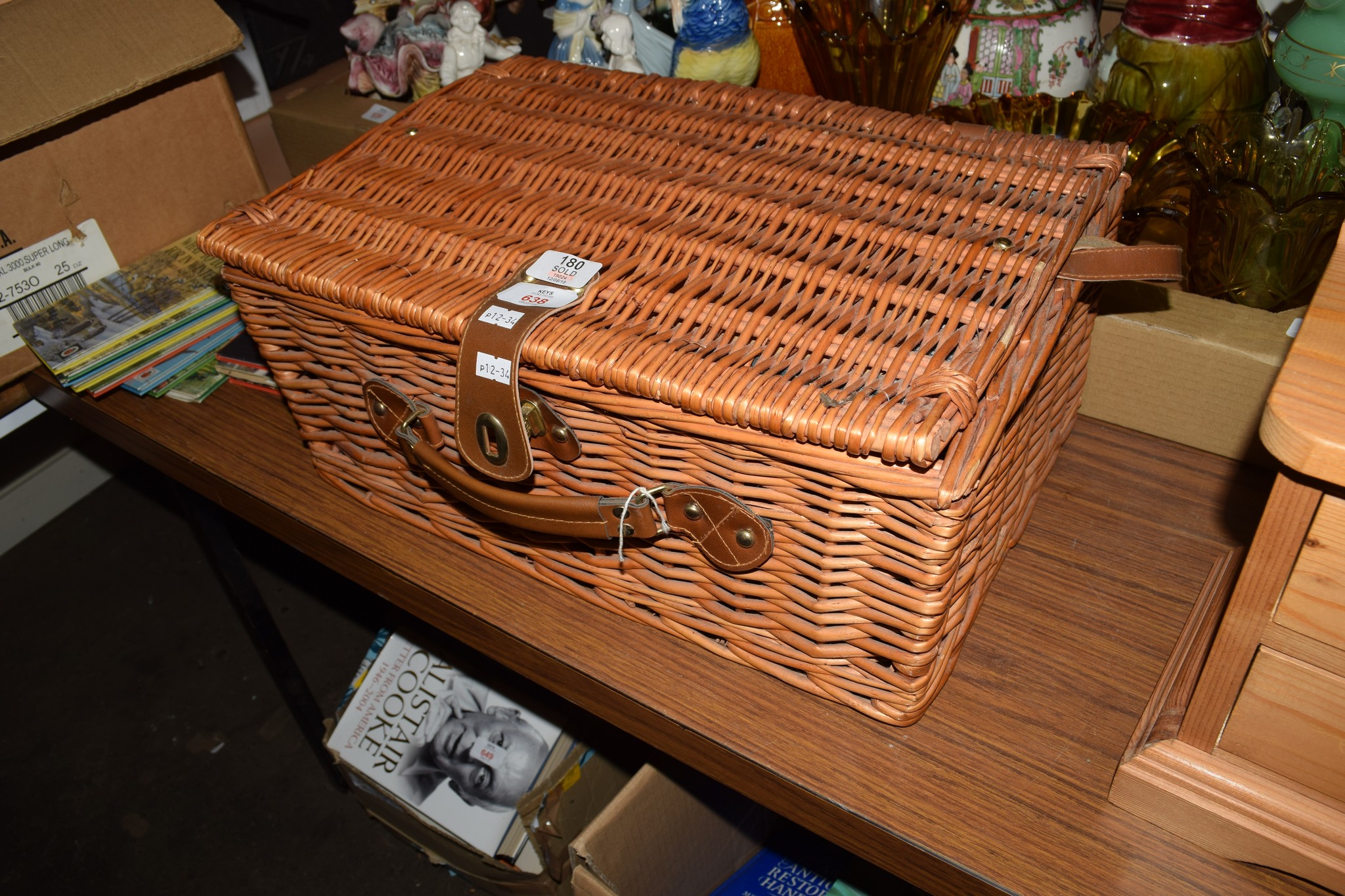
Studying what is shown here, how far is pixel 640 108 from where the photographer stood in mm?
781

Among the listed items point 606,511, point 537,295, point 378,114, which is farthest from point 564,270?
point 378,114

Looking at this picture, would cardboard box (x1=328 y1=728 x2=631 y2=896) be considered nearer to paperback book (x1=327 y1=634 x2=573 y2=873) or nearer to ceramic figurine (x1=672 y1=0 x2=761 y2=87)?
paperback book (x1=327 y1=634 x2=573 y2=873)

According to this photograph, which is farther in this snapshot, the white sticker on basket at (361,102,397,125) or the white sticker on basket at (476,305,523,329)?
the white sticker on basket at (361,102,397,125)

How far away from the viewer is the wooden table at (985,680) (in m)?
0.54

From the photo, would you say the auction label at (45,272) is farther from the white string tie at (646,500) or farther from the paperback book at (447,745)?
the white string tie at (646,500)

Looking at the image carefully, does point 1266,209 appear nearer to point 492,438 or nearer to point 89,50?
point 492,438

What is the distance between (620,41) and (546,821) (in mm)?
803

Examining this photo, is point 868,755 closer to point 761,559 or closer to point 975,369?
point 761,559

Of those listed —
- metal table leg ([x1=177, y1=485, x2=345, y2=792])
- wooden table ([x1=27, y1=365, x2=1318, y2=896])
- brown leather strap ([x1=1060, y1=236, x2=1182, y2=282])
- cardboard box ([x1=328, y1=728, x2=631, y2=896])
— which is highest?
brown leather strap ([x1=1060, y1=236, x2=1182, y2=282])

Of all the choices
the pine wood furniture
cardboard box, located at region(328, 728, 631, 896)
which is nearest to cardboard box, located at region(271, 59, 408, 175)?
cardboard box, located at region(328, 728, 631, 896)

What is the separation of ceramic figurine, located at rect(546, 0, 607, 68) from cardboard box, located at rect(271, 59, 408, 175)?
0.71ft

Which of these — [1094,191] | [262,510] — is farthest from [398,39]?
[1094,191]

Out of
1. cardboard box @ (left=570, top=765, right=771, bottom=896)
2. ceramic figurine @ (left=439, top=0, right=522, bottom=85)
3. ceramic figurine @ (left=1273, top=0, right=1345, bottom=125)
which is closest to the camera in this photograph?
ceramic figurine @ (left=1273, top=0, right=1345, bottom=125)

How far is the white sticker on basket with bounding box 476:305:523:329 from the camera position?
0.58 metres
